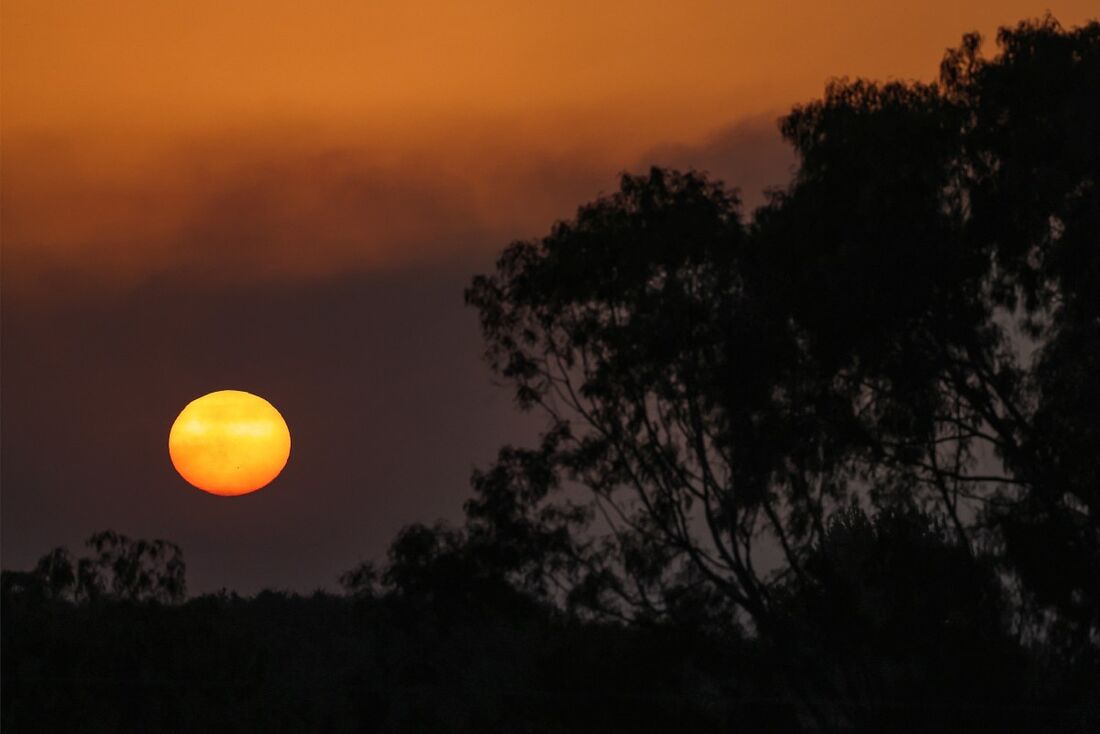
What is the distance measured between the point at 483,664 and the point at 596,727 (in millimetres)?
2244

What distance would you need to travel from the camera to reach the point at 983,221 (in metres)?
21.6

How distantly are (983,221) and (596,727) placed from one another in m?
9.30

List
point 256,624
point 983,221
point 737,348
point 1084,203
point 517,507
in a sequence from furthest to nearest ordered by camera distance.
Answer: point 256,624, point 517,507, point 737,348, point 983,221, point 1084,203

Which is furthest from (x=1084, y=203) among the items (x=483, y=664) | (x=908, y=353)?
(x=483, y=664)

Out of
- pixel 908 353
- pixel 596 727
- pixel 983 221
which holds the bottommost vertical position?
pixel 596 727

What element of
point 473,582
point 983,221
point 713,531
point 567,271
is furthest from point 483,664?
point 983,221

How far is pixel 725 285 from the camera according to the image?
23781 millimetres

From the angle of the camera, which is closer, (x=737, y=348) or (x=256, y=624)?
(x=737, y=348)

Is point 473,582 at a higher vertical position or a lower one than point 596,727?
higher

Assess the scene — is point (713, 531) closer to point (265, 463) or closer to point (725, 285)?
point (725, 285)

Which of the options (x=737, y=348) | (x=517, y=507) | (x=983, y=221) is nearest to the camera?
(x=983, y=221)

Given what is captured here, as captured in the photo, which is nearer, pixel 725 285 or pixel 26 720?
pixel 26 720

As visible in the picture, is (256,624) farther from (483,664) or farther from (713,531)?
(713,531)

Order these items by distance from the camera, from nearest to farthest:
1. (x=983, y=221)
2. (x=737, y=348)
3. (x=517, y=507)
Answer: (x=983, y=221)
(x=737, y=348)
(x=517, y=507)
